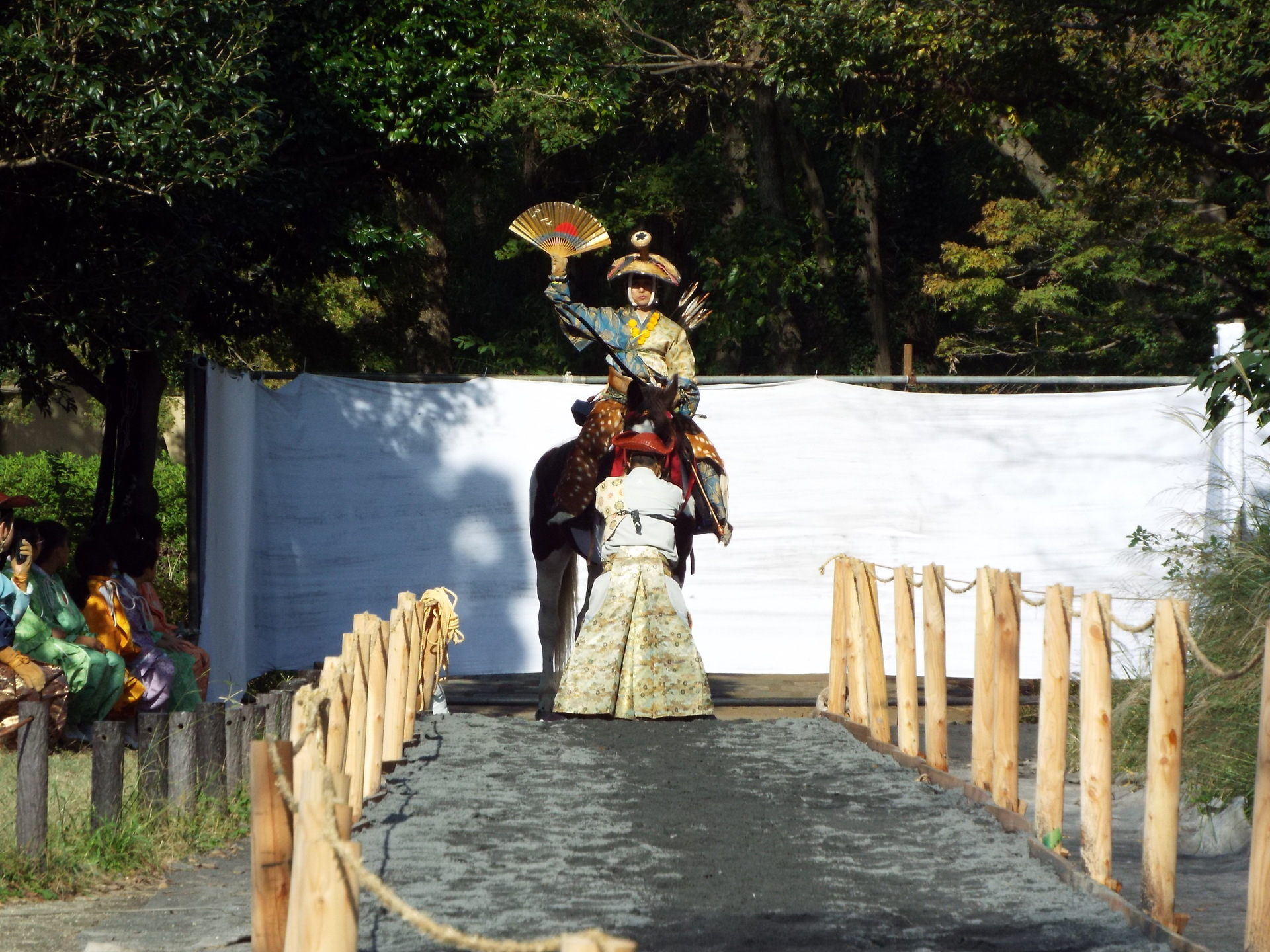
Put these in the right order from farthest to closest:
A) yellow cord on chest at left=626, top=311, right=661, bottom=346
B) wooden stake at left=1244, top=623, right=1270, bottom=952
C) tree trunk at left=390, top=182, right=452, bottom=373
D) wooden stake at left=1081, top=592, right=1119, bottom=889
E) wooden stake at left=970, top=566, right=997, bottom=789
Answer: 1. tree trunk at left=390, top=182, right=452, bottom=373
2. yellow cord on chest at left=626, top=311, right=661, bottom=346
3. wooden stake at left=970, top=566, right=997, bottom=789
4. wooden stake at left=1081, top=592, right=1119, bottom=889
5. wooden stake at left=1244, top=623, right=1270, bottom=952

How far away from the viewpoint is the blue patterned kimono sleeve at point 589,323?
26.0ft

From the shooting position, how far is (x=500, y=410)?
33.9 feet

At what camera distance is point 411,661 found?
6785 millimetres

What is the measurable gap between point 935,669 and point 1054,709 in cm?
128

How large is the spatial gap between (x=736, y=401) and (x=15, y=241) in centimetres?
464

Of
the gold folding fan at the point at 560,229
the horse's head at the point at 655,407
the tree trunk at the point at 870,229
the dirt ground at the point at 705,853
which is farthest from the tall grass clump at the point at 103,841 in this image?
the tree trunk at the point at 870,229

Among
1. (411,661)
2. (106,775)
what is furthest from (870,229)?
(106,775)

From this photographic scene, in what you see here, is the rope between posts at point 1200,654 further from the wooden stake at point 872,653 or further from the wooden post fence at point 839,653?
the wooden post fence at point 839,653

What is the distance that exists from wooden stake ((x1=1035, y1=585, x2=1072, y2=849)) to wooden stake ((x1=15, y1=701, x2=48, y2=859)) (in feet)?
10.4

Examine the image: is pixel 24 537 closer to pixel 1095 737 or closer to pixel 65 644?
pixel 65 644

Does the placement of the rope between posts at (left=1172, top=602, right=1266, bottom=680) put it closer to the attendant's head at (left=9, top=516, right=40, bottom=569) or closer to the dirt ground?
the dirt ground

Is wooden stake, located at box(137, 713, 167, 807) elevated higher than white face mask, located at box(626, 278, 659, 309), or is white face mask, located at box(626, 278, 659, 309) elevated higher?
white face mask, located at box(626, 278, 659, 309)

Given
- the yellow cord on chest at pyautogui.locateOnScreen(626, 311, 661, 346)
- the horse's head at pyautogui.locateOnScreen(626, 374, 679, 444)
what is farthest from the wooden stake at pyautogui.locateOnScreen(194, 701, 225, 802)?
the yellow cord on chest at pyautogui.locateOnScreen(626, 311, 661, 346)

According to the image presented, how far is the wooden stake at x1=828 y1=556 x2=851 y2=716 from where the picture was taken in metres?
7.93
